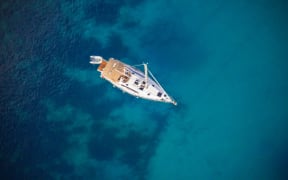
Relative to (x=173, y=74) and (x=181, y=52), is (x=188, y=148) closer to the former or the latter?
(x=173, y=74)

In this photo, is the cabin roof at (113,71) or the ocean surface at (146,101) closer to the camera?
the cabin roof at (113,71)

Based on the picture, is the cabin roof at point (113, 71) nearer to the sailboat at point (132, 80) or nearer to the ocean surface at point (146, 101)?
the sailboat at point (132, 80)

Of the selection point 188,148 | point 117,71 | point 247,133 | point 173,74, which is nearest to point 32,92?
point 117,71

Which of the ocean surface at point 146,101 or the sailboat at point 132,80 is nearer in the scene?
the sailboat at point 132,80

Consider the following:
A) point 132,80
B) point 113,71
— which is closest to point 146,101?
point 132,80

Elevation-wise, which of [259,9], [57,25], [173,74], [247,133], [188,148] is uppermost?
[259,9]

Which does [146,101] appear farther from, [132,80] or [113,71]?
[113,71]

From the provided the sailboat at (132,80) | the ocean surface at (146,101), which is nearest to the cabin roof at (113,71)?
the sailboat at (132,80)
